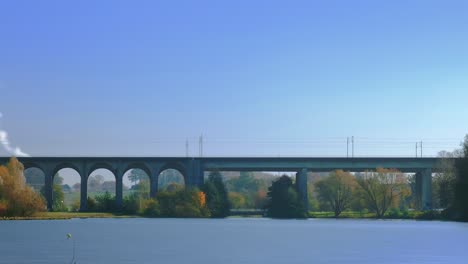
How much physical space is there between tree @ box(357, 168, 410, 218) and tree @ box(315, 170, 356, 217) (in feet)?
13.9

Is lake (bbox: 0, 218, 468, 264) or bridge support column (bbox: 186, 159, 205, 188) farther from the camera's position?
bridge support column (bbox: 186, 159, 205, 188)

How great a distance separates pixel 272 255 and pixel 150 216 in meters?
78.7

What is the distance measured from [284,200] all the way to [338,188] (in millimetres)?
12246

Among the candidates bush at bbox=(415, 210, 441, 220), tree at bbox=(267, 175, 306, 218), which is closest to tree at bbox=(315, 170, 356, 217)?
tree at bbox=(267, 175, 306, 218)

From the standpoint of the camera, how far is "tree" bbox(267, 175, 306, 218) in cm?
13688

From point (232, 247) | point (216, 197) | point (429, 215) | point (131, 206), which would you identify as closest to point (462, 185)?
point (429, 215)

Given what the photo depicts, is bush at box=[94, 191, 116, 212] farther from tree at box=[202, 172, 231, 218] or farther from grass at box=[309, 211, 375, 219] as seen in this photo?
grass at box=[309, 211, 375, 219]

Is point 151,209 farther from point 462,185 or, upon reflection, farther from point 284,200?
point 462,185

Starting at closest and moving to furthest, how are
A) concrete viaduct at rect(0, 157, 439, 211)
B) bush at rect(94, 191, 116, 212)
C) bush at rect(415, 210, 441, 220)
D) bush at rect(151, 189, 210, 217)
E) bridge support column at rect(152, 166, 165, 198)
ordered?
1. bush at rect(415, 210, 441, 220)
2. bush at rect(151, 189, 210, 217)
3. bush at rect(94, 191, 116, 212)
4. concrete viaduct at rect(0, 157, 439, 211)
5. bridge support column at rect(152, 166, 165, 198)

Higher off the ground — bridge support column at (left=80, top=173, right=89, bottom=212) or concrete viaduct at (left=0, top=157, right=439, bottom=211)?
concrete viaduct at (left=0, top=157, right=439, bottom=211)

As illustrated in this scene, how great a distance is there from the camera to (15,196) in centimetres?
11175

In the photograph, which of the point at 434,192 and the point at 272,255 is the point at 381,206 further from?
the point at 272,255

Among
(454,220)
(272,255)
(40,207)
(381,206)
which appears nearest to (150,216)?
(40,207)

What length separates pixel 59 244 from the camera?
6372cm
